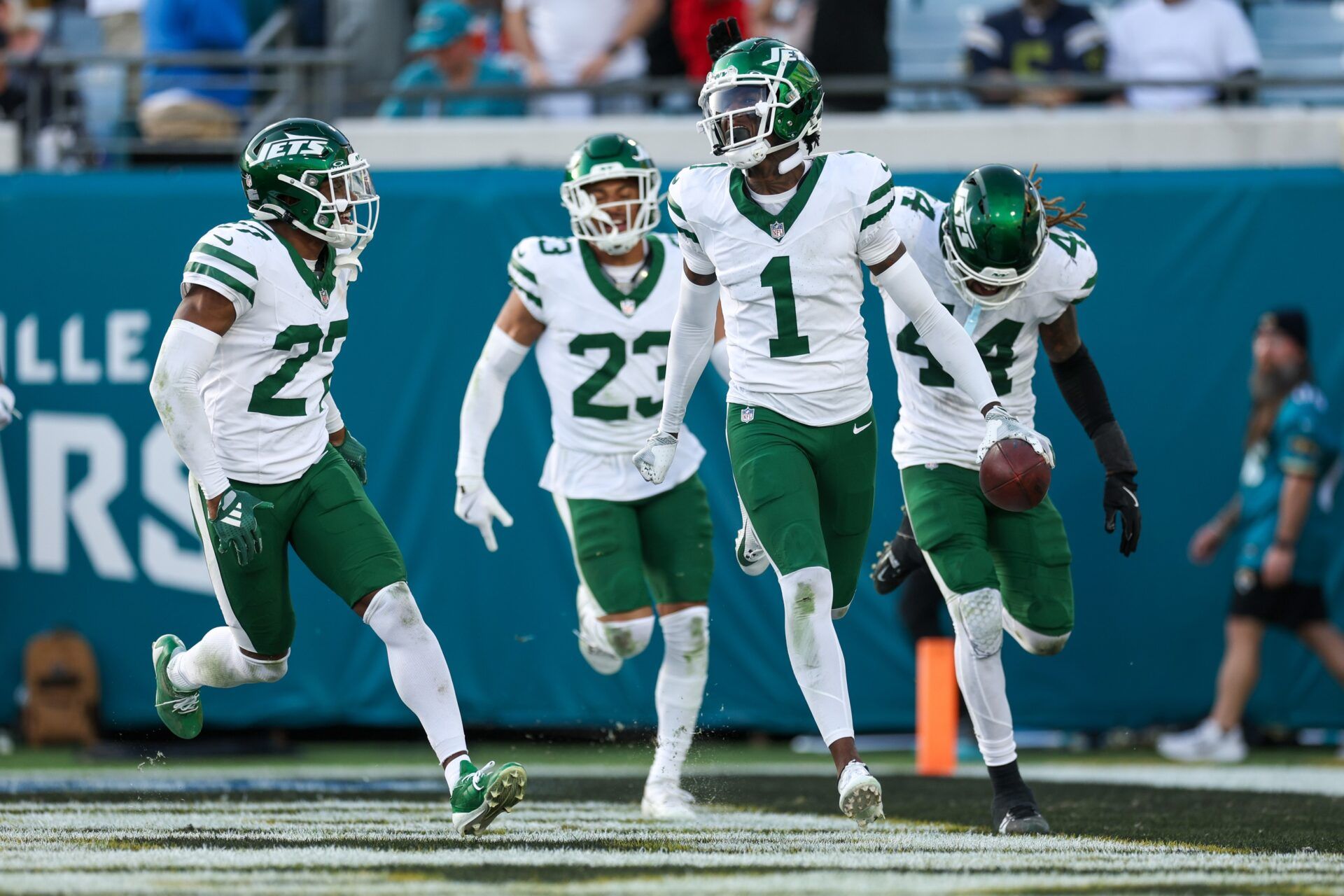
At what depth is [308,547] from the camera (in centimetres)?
453

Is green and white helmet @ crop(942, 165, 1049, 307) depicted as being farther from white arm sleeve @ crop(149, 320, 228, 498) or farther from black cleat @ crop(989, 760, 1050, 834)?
white arm sleeve @ crop(149, 320, 228, 498)

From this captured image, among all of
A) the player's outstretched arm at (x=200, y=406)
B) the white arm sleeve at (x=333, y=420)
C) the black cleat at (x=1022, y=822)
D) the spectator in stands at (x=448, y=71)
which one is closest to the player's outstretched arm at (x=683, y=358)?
the white arm sleeve at (x=333, y=420)

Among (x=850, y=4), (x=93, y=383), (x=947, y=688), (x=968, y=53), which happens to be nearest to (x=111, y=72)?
(x=93, y=383)

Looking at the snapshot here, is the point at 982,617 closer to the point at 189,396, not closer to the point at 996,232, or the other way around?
the point at 996,232

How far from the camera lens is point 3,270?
27.5 ft

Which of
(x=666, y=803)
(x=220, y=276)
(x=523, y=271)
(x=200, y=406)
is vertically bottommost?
(x=666, y=803)

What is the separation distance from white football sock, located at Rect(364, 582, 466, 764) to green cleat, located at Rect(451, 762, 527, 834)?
122 mm

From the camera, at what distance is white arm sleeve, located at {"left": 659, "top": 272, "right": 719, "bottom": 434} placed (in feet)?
16.0

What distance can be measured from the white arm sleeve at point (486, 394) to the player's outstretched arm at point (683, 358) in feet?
2.32

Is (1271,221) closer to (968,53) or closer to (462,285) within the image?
(968,53)

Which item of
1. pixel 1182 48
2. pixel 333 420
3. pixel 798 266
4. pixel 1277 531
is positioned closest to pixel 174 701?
pixel 333 420

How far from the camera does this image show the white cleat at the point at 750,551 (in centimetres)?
488

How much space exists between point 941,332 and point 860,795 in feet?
3.93

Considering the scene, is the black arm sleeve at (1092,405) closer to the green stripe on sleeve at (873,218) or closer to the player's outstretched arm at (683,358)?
the green stripe on sleeve at (873,218)
